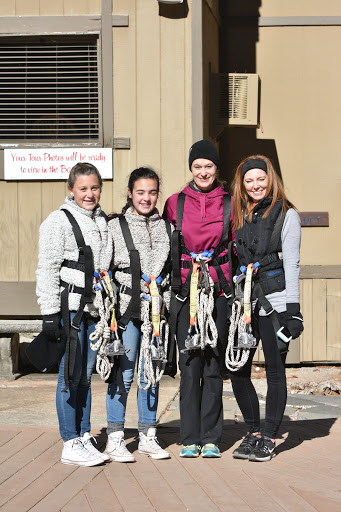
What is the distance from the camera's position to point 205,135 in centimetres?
884

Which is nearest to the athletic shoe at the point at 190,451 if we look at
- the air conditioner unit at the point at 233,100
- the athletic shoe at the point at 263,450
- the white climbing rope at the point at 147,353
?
the athletic shoe at the point at 263,450

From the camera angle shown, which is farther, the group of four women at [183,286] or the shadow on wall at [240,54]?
the shadow on wall at [240,54]

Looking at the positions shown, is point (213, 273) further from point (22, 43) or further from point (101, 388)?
point (22, 43)

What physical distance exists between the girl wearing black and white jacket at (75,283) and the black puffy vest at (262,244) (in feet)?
2.78

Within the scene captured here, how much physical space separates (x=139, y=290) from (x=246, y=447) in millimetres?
1186

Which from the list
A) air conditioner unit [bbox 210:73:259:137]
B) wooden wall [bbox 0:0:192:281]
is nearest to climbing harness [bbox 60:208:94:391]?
wooden wall [bbox 0:0:192:281]

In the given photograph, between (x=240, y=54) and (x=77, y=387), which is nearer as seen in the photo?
(x=77, y=387)

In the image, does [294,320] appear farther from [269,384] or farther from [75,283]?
[75,283]

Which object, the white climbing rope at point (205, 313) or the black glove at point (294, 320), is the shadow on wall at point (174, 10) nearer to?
the white climbing rope at point (205, 313)

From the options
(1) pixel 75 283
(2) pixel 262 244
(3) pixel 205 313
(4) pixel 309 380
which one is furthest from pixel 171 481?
(4) pixel 309 380

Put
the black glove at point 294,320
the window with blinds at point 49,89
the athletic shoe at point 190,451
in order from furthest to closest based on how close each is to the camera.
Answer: the window with blinds at point 49,89, the athletic shoe at point 190,451, the black glove at point 294,320

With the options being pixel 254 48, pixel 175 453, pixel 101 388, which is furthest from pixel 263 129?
pixel 175 453

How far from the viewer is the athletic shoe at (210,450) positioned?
5.54 metres

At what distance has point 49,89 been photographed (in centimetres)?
866
